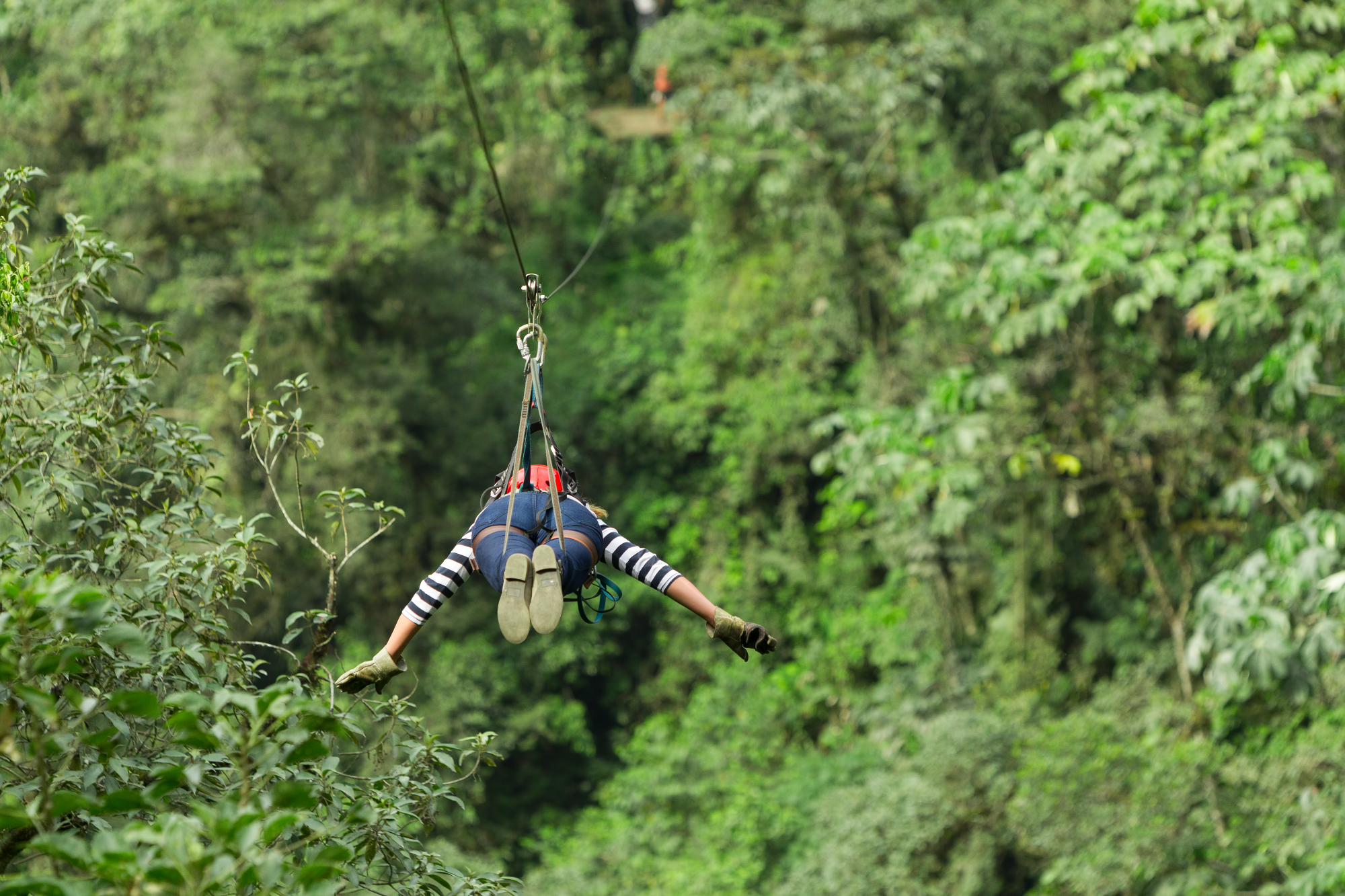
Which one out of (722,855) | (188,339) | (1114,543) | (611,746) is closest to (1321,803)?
(1114,543)

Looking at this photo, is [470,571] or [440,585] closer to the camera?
[440,585]

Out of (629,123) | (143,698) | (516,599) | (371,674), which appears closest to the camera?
(143,698)

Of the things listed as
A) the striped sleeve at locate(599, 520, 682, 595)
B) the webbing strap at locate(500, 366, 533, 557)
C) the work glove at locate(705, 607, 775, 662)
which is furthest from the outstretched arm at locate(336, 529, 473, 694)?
the work glove at locate(705, 607, 775, 662)

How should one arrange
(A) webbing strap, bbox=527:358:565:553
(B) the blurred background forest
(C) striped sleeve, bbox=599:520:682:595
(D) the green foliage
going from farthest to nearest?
(B) the blurred background forest < (C) striped sleeve, bbox=599:520:682:595 < (A) webbing strap, bbox=527:358:565:553 < (D) the green foliage

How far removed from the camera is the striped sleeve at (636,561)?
3262mm

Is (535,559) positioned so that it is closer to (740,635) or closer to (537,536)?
(537,536)

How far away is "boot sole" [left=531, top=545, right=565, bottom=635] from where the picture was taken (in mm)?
2945

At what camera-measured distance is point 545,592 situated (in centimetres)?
299

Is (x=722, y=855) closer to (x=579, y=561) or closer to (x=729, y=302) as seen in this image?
(x=729, y=302)

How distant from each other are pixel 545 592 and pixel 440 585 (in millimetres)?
415

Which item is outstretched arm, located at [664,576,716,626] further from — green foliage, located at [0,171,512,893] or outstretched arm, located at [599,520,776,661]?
green foliage, located at [0,171,512,893]

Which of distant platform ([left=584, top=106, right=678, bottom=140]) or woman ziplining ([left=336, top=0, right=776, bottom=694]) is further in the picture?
distant platform ([left=584, top=106, right=678, bottom=140])

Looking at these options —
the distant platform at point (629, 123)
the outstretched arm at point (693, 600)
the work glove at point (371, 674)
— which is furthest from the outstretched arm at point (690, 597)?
the distant platform at point (629, 123)

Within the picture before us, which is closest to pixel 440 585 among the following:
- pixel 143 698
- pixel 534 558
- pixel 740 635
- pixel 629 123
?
pixel 534 558
